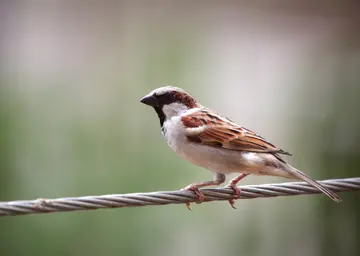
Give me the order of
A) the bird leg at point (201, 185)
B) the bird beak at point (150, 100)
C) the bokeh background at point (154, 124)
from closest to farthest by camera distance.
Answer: the bird leg at point (201, 185), the bird beak at point (150, 100), the bokeh background at point (154, 124)

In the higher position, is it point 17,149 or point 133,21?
point 133,21

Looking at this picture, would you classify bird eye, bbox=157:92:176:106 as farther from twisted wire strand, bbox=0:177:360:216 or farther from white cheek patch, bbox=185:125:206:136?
twisted wire strand, bbox=0:177:360:216

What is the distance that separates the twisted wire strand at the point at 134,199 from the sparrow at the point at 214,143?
0.21m

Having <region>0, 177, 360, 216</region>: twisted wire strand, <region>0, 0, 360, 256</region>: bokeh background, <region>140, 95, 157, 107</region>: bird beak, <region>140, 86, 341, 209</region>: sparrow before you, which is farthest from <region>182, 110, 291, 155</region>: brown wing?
<region>0, 0, 360, 256</region>: bokeh background

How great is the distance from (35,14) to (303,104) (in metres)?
2.60

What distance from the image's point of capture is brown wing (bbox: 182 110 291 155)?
7.38 feet

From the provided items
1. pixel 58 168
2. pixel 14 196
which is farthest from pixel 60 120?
pixel 14 196

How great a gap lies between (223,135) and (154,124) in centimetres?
203

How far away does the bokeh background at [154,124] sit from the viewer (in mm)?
3676

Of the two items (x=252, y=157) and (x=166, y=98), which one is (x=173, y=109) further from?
(x=252, y=157)

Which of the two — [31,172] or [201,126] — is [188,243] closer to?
[31,172]

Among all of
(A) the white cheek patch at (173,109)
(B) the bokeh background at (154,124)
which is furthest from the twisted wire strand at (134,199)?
(B) the bokeh background at (154,124)

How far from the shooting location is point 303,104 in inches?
172

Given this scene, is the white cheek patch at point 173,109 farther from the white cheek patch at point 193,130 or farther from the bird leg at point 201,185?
the bird leg at point 201,185
